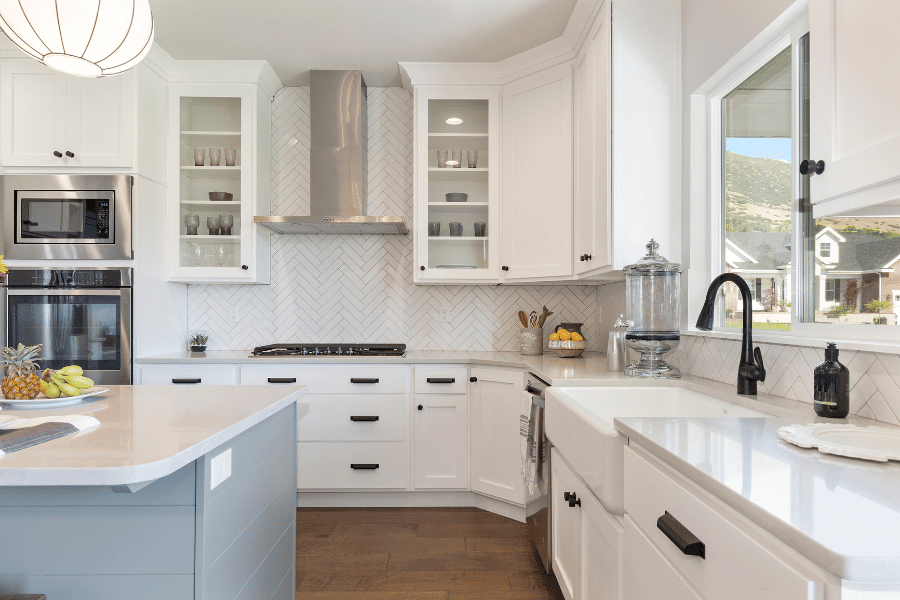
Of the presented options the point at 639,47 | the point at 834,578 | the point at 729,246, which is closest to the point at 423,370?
the point at 729,246

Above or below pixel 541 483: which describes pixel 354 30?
above

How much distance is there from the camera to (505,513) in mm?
3004

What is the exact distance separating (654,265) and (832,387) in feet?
3.27

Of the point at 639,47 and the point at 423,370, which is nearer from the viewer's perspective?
the point at 639,47

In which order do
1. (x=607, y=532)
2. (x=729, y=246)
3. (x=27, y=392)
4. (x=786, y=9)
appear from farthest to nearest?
1. (x=729, y=246)
2. (x=786, y=9)
3. (x=27, y=392)
4. (x=607, y=532)

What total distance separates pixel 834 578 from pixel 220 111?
380 centimetres

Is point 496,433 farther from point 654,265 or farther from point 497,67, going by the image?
point 497,67

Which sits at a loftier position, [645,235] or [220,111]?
[220,111]

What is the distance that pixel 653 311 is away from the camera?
2344 millimetres

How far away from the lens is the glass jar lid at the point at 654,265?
219cm

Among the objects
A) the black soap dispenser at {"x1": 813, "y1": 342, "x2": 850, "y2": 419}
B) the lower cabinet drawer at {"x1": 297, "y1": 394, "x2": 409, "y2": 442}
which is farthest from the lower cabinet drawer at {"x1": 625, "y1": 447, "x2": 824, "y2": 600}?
the lower cabinet drawer at {"x1": 297, "y1": 394, "x2": 409, "y2": 442}

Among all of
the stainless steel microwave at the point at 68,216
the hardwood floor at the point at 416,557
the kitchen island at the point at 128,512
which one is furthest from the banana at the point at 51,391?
the stainless steel microwave at the point at 68,216

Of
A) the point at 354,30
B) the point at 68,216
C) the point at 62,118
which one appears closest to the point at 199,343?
the point at 68,216

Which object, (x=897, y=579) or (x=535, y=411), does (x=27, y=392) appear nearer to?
(x=535, y=411)
